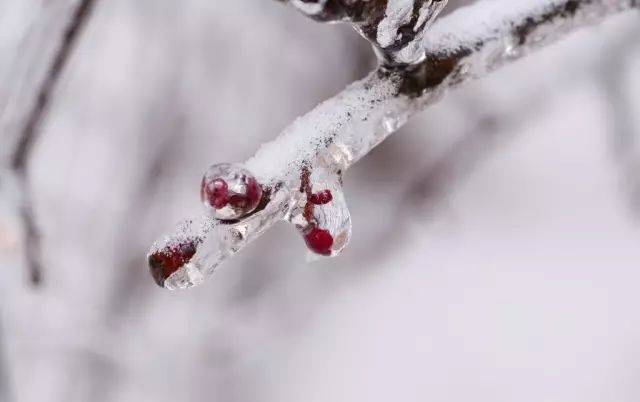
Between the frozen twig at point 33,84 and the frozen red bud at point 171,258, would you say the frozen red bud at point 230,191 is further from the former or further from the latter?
the frozen twig at point 33,84

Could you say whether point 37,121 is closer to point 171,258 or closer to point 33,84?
point 33,84

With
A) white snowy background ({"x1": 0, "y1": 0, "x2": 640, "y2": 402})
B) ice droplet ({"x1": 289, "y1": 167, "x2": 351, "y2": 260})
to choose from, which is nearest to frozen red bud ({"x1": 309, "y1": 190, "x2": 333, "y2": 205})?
ice droplet ({"x1": 289, "y1": 167, "x2": 351, "y2": 260})

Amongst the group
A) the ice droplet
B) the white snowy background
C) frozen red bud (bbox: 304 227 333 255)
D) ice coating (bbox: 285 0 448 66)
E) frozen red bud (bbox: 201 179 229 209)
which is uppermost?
ice coating (bbox: 285 0 448 66)

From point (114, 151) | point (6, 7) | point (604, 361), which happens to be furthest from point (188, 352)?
point (6, 7)

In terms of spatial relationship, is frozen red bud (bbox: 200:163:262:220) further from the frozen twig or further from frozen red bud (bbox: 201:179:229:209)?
the frozen twig

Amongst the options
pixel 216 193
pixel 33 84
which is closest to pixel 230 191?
pixel 216 193

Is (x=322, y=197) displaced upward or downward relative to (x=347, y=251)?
upward

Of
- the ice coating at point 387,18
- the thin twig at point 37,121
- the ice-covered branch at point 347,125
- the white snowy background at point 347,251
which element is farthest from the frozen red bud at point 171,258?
the white snowy background at point 347,251
